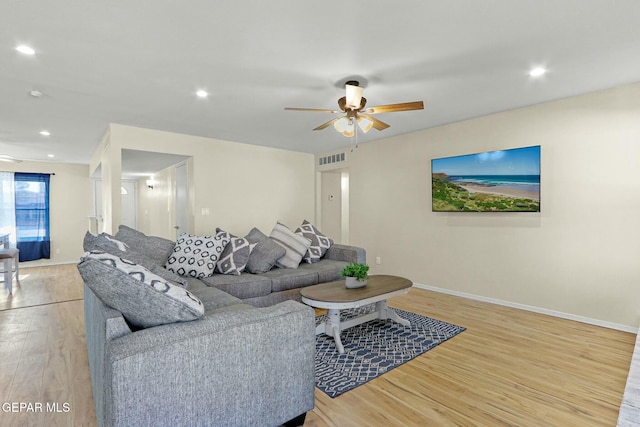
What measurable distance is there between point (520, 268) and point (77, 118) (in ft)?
19.2

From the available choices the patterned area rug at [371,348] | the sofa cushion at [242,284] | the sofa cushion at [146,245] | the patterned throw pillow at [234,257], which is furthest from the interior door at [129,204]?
the patterned area rug at [371,348]

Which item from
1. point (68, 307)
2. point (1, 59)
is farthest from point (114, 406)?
point (68, 307)

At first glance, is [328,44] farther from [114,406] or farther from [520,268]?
[520,268]

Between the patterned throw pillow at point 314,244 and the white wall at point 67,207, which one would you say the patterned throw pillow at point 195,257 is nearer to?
the patterned throw pillow at point 314,244

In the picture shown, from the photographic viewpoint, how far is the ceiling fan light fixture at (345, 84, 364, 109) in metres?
2.66

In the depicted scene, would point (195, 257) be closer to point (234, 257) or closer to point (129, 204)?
point (234, 257)

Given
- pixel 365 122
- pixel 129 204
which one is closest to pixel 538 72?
pixel 365 122

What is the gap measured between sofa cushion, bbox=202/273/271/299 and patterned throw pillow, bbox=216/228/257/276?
0.08 metres

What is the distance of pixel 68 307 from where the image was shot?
13.0 ft

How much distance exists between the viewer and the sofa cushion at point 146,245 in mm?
3043

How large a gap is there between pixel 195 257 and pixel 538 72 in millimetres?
3675

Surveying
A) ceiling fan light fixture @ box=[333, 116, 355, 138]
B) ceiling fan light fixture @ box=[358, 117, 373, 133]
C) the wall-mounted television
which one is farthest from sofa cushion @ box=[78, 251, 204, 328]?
the wall-mounted television

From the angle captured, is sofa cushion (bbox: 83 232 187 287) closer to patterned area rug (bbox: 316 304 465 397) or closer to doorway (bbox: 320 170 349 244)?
patterned area rug (bbox: 316 304 465 397)

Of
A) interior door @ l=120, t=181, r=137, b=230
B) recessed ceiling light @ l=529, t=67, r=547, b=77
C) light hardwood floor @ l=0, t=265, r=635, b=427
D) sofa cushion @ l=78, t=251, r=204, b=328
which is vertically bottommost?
light hardwood floor @ l=0, t=265, r=635, b=427
